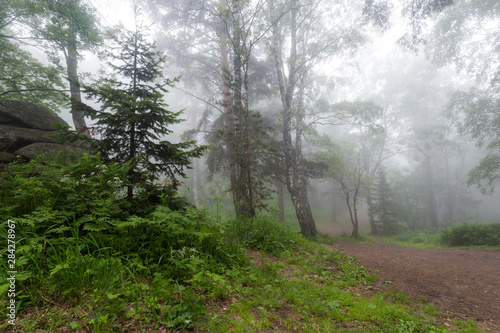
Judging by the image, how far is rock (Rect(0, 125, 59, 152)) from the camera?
525 centimetres

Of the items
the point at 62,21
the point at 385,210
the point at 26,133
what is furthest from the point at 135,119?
the point at 385,210

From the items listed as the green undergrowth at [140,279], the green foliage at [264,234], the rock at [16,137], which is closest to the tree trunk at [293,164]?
the green foliage at [264,234]

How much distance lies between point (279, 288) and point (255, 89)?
1306cm

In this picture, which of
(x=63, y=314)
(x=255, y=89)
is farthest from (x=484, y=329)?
(x=255, y=89)

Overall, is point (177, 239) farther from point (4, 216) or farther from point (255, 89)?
point (255, 89)

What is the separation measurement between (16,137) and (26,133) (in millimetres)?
332

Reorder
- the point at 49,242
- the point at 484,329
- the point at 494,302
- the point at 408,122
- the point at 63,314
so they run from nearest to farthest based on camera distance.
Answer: the point at 63,314 < the point at 49,242 < the point at 484,329 < the point at 494,302 < the point at 408,122

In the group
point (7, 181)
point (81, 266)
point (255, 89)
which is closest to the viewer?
point (81, 266)

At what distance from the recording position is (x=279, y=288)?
3.15 m

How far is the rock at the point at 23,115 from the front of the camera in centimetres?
612

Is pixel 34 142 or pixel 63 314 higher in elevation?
pixel 34 142

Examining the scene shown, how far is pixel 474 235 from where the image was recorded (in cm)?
1023

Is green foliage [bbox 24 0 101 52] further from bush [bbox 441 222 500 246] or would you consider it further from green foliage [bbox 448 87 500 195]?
green foliage [bbox 448 87 500 195]

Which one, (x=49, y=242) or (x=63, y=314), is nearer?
(x=63, y=314)
